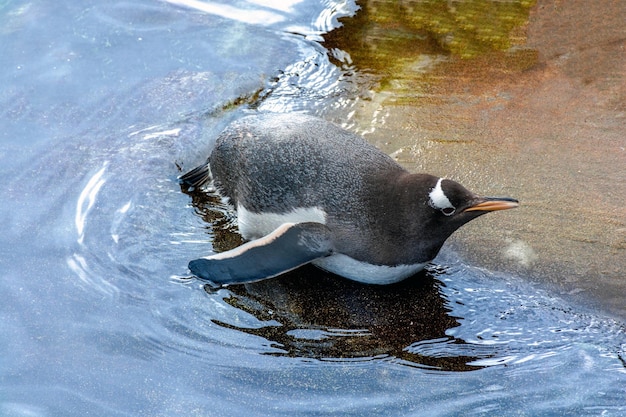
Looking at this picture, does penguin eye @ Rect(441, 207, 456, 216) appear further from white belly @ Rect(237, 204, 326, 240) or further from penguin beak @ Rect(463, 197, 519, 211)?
white belly @ Rect(237, 204, 326, 240)

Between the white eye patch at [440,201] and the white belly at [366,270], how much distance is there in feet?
1.13

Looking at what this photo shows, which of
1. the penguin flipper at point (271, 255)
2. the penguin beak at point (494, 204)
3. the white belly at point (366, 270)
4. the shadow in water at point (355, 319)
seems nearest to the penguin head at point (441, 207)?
the penguin beak at point (494, 204)

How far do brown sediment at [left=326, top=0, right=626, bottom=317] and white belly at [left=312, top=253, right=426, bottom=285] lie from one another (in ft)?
1.24

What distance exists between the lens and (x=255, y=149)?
409cm

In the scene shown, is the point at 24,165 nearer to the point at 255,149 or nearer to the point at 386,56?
the point at 255,149

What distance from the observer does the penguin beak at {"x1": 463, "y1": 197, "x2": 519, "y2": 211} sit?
344cm

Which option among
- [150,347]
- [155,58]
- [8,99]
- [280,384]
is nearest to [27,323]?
[150,347]

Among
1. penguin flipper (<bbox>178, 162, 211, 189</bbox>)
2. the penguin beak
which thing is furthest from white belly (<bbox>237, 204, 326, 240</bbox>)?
the penguin beak

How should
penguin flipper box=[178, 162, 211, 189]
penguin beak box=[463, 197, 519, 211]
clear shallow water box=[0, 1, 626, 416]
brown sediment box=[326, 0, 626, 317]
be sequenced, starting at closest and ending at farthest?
clear shallow water box=[0, 1, 626, 416] < penguin beak box=[463, 197, 519, 211] < brown sediment box=[326, 0, 626, 317] < penguin flipper box=[178, 162, 211, 189]

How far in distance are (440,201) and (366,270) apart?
50 centimetres

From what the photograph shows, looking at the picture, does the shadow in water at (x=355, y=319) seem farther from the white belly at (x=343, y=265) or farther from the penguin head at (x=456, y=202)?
the penguin head at (x=456, y=202)

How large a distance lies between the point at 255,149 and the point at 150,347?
1.12 m

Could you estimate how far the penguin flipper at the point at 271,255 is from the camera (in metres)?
3.66

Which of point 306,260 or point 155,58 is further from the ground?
point 155,58
